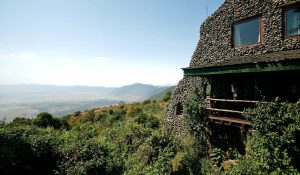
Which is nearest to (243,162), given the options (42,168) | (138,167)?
(138,167)

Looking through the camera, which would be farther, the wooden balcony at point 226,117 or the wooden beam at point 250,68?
the wooden balcony at point 226,117

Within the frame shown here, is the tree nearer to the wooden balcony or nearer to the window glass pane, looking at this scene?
the wooden balcony

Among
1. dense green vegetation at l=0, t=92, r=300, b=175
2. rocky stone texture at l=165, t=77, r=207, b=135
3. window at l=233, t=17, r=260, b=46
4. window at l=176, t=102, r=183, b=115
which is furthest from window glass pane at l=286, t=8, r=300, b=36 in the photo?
window at l=176, t=102, r=183, b=115

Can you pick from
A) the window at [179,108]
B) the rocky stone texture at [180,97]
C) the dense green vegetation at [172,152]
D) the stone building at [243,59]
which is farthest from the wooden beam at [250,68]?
the window at [179,108]

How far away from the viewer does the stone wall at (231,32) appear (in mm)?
15711

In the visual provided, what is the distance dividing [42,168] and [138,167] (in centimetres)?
724

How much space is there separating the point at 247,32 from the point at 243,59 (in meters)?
3.58

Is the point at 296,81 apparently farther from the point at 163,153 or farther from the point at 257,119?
the point at 163,153

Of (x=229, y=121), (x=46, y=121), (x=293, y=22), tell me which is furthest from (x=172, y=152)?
(x=46, y=121)

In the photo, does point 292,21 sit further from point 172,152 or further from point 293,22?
point 172,152

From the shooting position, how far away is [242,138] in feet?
52.1

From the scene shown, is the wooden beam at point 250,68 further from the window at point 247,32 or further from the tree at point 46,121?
the tree at point 46,121

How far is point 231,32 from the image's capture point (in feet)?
62.4

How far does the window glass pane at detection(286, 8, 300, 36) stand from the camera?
48.9 ft
